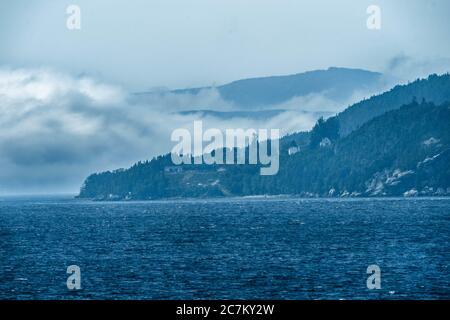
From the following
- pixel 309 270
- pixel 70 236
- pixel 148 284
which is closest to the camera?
pixel 148 284

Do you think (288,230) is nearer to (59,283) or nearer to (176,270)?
(176,270)

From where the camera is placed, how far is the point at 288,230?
19388 centimetres
